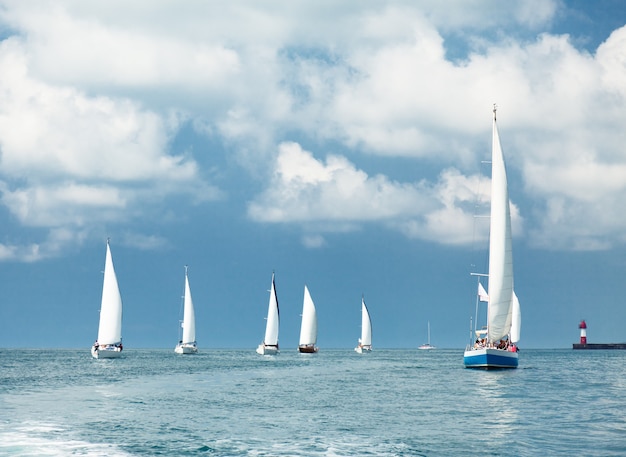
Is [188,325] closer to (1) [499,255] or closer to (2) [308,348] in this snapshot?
(2) [308,348]

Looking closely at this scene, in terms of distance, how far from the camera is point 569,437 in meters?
30.5

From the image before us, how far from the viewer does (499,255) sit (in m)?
68.6

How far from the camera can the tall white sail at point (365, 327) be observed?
16850 centimetres

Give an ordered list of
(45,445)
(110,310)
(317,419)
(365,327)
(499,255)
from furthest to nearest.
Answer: (365,327)
(110,310)
(499,255)
(317,419)
(45,445)

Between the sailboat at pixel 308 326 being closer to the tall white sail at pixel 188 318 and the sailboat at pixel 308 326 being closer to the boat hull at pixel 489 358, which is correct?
the tall white sail at pixel 188 318

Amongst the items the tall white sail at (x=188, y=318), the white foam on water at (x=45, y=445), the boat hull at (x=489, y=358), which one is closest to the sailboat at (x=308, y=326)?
the tall white sail at (x=188, y=318)

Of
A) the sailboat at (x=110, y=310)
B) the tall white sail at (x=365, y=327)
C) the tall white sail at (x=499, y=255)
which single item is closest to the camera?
the tall white sail at (x=499, y=255)

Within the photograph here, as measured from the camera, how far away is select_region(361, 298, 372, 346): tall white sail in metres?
168

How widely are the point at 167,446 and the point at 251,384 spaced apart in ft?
112

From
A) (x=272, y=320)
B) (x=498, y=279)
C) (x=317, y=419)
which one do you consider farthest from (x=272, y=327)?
(x=317, y=419)

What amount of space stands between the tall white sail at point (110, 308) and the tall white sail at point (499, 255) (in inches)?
2324

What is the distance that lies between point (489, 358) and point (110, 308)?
60.5 m

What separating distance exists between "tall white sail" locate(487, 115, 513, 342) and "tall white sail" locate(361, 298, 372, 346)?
100315mm

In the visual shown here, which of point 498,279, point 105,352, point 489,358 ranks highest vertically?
point 498,279
